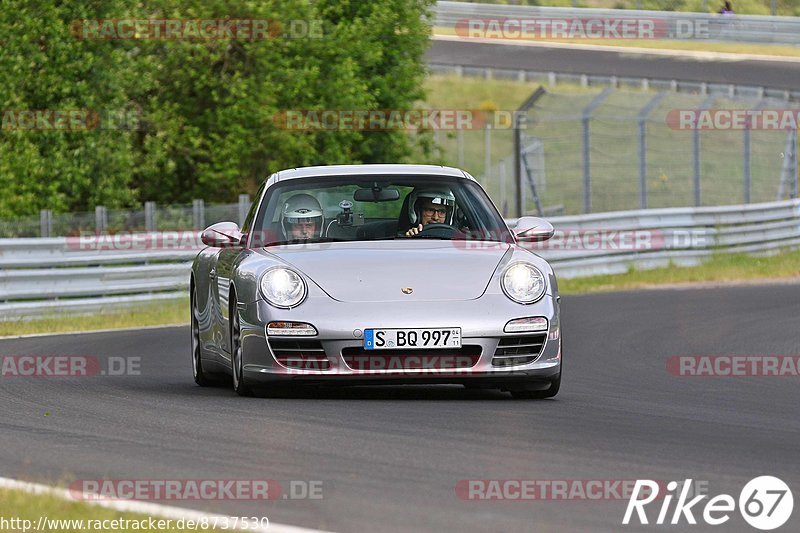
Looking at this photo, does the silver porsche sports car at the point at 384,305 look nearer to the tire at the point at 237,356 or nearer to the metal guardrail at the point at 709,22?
the tire at the point at 237,356

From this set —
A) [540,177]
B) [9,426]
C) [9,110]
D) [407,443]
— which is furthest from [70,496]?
[540,177]

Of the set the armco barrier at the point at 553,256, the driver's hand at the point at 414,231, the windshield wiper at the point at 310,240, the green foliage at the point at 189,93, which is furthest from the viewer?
the green foliage at the point at 189,93

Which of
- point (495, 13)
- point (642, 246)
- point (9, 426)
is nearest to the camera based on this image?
point (9, 426)

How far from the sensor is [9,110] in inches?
1152

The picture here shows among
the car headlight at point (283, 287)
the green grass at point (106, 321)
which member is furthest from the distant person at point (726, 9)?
the car headlight at point (283, 287)

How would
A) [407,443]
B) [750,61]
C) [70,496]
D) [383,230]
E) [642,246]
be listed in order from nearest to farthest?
[70,496]
[407,443]
[383,230]
[642,246]
[750,61]

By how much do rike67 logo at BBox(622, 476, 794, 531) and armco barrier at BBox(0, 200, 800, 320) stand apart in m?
13.3

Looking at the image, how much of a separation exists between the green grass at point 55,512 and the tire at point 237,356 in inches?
139

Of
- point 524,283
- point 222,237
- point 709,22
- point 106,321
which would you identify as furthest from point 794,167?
point 709,22

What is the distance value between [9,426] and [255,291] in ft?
5.26

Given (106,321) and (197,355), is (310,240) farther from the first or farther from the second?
(106,321)

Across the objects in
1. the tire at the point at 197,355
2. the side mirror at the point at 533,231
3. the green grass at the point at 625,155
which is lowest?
the green grass at the point at 625,155

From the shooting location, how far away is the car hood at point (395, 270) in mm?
9117

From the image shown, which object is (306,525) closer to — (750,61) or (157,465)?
(157,465)
